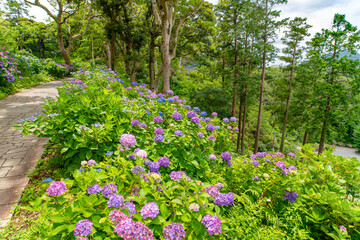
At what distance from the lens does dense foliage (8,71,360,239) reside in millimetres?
1216

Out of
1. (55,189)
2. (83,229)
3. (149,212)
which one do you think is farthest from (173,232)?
(55,189)

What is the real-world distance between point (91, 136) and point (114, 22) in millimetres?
12122

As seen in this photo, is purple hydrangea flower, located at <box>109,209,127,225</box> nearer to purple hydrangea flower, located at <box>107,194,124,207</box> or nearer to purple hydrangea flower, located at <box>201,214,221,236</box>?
purple hydrangea flower, located at <box>107,194,124,207</box>

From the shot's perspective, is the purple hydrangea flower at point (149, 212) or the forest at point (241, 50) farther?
the forest at point (241, 50)

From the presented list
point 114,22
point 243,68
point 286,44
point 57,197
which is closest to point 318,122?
point 243,68

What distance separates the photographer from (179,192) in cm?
155

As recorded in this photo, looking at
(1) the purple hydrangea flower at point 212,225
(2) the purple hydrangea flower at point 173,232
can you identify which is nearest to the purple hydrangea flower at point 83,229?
(2) the purple hydrangea flower at point 173,232

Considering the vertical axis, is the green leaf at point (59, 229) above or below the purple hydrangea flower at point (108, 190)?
below

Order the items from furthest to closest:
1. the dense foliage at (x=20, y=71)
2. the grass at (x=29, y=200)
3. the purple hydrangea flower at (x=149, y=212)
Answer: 1. the dense foliage at (x=20, y=71)
2. the grass at (x=29, y=200)
3. the purple hydrangea flower at (x=149, y=212)

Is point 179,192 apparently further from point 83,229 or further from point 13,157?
point 13,157

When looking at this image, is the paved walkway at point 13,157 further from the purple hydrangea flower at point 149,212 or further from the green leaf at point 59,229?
the purple hydrangea flower at point 149,212

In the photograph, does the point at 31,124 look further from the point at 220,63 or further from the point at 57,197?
the point at 220,63

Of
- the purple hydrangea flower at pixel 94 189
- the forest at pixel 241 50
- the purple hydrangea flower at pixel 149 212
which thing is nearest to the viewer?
the purple hydrangea flower at pixel 149 212

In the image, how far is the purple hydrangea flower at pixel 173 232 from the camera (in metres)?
1.12
